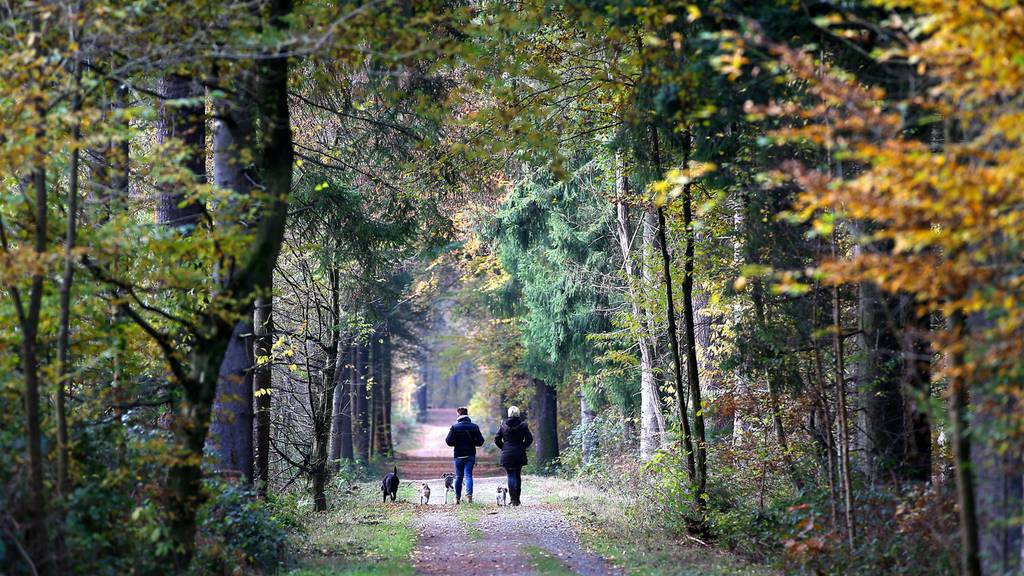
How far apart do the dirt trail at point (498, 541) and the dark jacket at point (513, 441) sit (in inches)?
35.1

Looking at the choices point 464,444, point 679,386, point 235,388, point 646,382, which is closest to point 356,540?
point 235,388

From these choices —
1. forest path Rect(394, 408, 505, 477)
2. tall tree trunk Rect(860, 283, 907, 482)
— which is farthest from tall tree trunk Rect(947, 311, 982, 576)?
forest path Rect(394, 408, 505, 477)

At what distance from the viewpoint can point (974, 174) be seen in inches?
183

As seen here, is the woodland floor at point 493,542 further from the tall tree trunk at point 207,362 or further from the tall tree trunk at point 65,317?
the tall tree trunk at point 65,317

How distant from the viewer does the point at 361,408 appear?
33.1 meters

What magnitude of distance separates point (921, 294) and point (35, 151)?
5538 millimetres

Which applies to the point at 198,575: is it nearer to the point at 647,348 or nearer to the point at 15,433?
the point at 15,433

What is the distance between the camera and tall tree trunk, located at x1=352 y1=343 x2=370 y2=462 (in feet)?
99.6

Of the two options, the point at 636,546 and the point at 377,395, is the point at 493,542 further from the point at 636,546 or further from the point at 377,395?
the point at 377,395

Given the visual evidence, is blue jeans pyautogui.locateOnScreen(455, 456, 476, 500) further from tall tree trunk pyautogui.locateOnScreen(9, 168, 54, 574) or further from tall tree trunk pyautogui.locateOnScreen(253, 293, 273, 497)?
tall tree trunk pyautogui.locateOnScreen(9, 168, 54, 574)

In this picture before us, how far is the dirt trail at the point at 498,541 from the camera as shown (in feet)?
34.9

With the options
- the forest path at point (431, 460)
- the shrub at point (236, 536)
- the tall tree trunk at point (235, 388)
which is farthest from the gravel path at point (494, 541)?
the forest path at point (431, 460)

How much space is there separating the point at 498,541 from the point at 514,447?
566 centimetres

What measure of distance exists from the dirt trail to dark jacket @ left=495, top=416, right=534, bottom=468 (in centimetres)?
89
